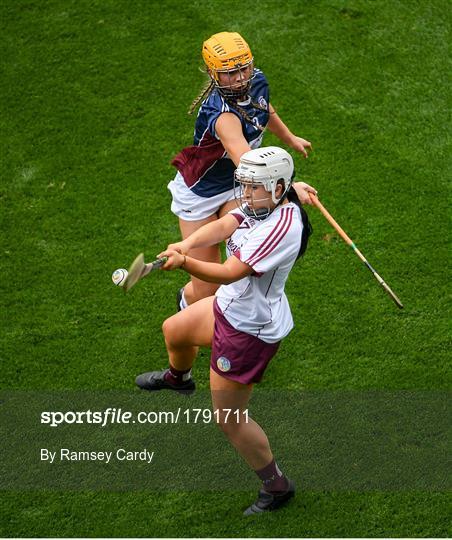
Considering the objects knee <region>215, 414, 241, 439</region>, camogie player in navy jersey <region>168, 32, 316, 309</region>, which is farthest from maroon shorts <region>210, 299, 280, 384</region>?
camogie player in navy jersey <region>168, 32, 316, 309</region>

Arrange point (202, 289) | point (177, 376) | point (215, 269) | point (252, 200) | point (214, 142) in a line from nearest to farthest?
point (215, 269), point (252, 200), point (214, 142), point (177, 376), point (202, 289)

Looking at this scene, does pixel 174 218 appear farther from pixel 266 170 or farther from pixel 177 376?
pixel 266 170

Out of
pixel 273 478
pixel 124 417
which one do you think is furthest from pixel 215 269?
pixel 124 417

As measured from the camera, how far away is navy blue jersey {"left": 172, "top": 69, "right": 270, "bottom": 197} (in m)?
6.07

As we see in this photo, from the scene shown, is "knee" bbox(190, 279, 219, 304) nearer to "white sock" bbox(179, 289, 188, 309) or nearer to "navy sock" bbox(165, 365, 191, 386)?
"white sock" bbox(179, 289, 188, 309)

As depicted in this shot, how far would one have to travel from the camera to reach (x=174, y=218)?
777cm

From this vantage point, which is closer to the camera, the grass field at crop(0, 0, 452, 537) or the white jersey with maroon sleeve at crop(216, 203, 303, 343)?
the white jersey with maroon sleeve at crop(216, 203, 303, 343)

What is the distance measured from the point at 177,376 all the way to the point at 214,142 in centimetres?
147

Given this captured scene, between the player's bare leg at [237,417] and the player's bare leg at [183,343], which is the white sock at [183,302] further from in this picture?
the player's bare leg at [237,417]

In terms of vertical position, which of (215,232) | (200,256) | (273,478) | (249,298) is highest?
(215,232)

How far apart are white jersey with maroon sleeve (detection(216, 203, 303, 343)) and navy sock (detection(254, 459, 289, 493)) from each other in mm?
776

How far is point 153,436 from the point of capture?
6242 millimetres

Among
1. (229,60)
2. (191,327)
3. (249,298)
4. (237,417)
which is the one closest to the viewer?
(249,298)

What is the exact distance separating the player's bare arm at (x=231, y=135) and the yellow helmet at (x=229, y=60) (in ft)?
0.52
